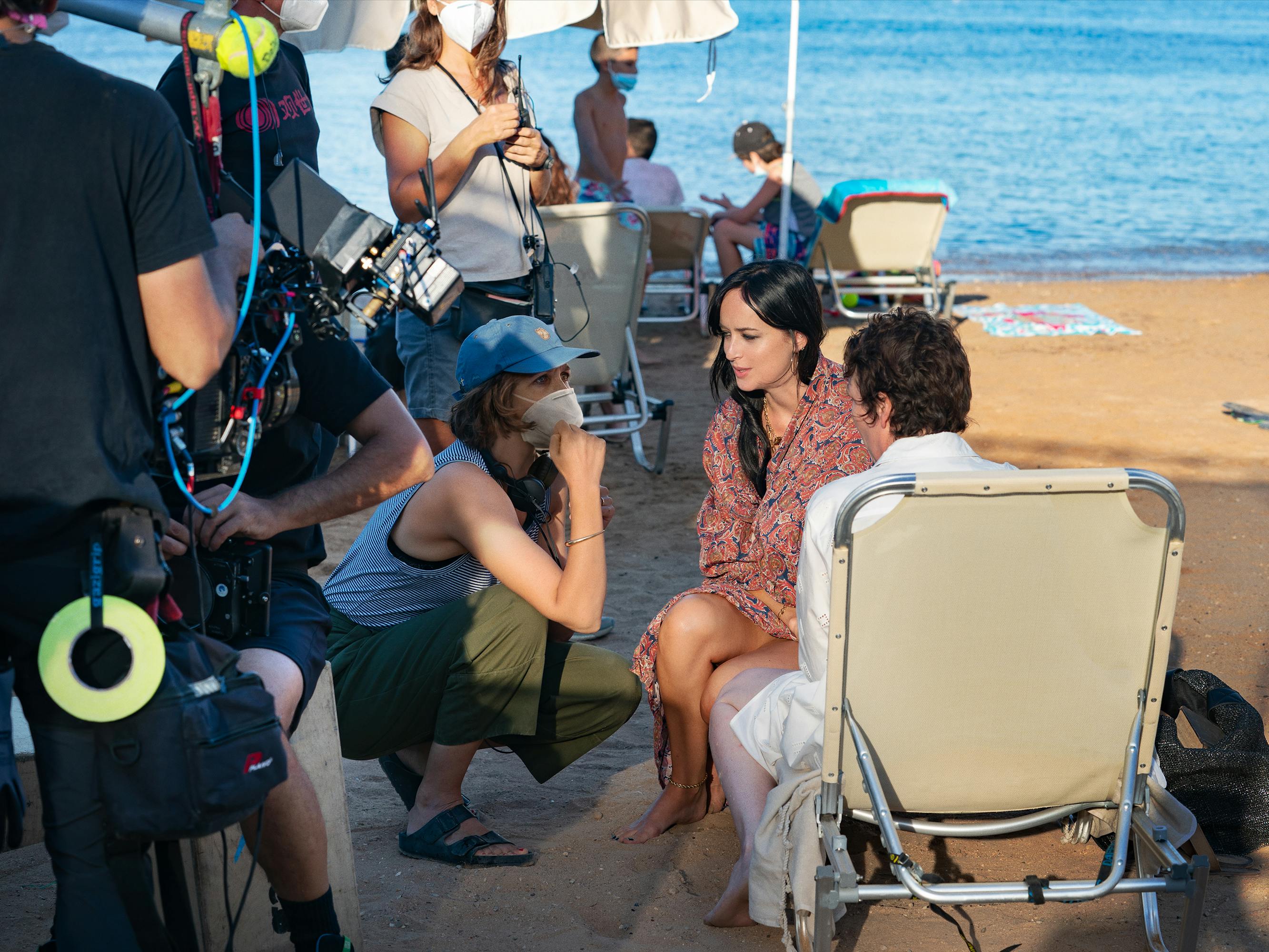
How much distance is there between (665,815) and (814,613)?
2.62 ft

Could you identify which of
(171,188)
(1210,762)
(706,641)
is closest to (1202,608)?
(1210,762)

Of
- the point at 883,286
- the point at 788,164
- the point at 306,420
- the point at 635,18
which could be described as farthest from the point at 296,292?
the point at 883,286

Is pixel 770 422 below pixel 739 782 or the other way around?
the other way around

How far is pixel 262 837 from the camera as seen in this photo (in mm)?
2016

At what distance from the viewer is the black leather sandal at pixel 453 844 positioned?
279 cm

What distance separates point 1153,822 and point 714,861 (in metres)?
0.99

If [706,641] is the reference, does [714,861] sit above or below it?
below

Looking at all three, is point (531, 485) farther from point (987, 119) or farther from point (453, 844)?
point (987, 119)

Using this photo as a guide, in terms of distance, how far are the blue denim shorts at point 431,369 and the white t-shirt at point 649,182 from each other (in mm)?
5222

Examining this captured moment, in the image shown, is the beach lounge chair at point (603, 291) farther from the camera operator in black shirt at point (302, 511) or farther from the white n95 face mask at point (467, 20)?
the camera operator in black shirt at point (302, 511)

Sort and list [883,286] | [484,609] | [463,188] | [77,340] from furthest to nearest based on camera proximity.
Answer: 1. [883,286]
2. [463,188]
3. [484,609]
4. [77,340]

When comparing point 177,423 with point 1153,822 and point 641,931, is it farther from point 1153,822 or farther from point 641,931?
point 1153,822

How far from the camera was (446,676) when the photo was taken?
274cm

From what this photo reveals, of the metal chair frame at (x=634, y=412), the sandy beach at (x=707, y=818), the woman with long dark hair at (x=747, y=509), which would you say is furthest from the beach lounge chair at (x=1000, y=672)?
the metal chair frame at (x=634, y=412)
